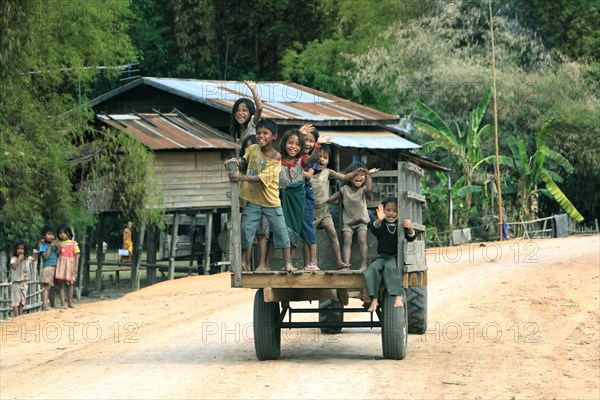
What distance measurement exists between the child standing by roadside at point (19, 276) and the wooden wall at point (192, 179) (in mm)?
9224

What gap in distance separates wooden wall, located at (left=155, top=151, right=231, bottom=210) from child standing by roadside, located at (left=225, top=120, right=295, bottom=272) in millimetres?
17495

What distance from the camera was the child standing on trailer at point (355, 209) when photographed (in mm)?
12312

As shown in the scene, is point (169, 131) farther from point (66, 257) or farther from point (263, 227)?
point (263, 227)

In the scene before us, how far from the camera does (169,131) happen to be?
30.9 metres

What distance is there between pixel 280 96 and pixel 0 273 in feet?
54.6

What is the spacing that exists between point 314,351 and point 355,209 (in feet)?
6.45

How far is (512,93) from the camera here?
43.8m

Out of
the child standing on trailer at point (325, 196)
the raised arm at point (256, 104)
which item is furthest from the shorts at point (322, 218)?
the raised arm at point (256, 104)

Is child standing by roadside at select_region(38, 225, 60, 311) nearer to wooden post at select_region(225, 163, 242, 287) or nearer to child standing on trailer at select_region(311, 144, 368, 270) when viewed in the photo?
child standing on trailer at select_region(311, 144, 368, 270)

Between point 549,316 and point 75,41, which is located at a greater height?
point 75,41

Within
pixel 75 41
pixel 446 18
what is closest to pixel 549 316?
pixel 75 41

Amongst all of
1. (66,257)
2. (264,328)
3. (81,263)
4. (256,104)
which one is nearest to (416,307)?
(264,328)

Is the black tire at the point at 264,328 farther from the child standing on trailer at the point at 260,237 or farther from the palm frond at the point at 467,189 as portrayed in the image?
the palm frond at the point at 467,189

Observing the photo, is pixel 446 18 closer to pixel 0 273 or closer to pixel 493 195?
pixel 493 195
